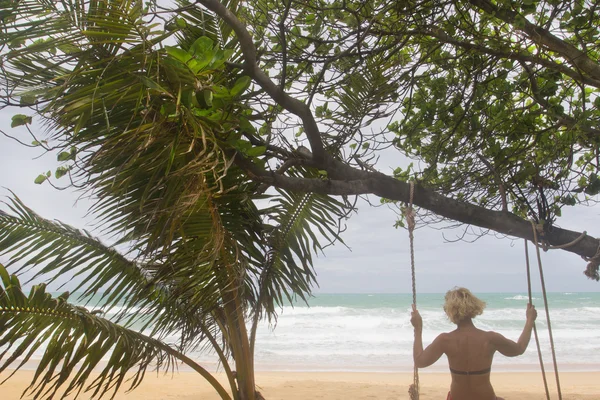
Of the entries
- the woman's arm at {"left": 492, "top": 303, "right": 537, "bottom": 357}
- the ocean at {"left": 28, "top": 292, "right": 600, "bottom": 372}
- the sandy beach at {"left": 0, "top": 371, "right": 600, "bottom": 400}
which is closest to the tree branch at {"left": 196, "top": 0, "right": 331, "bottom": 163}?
the woman's arm at {"left": 492, "top": 303, "right": 537, "bottom": 357}

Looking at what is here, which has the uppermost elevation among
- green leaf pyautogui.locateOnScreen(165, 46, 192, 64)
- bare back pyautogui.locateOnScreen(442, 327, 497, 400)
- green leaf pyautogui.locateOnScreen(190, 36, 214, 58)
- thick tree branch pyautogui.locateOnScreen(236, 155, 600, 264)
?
green leaf pyautogui.locateOnScreen(190, 36, 214, 58)

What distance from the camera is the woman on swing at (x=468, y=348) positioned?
9.58 ft

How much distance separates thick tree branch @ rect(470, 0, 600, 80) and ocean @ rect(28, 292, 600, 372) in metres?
7.01

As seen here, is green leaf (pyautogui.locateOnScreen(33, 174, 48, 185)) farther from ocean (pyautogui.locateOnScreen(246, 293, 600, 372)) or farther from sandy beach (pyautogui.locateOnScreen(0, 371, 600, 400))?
ocean (pyautogui.locateOnScreen(246, 293, 600, 372))

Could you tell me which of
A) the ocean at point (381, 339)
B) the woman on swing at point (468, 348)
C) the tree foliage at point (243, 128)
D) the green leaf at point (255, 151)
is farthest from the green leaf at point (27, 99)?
the ocean at point (381, 339)

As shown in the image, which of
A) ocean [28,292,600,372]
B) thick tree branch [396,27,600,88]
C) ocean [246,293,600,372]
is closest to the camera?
thick tree branch [396,27,600,88]

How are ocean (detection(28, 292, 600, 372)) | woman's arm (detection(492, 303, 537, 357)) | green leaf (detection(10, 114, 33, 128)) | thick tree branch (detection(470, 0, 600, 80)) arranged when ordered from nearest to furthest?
green leaf (detection(10, 114, 33, 128)), woman's arm (detection(492, 303, 537, 357)), thick tree branch (detection(470, 0, 600, 80)), ocean (detection(28, 292, 600, 372))

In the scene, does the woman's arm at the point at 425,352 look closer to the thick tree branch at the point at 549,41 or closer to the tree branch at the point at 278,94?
the tree branch at the point at 278,94

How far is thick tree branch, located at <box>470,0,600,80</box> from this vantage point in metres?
3.18

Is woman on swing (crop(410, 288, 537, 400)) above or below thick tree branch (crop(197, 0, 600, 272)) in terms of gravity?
below

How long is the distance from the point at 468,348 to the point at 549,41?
207 centimetres

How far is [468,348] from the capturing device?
9.76ft

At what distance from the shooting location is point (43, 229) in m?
3.34

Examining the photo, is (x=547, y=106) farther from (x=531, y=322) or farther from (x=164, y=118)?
(x=164, y=118)
